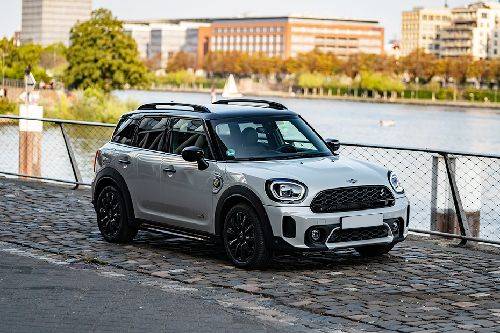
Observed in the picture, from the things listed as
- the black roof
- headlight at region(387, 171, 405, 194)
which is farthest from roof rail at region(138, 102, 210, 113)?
headlight at region(387, 171, 405, 194)

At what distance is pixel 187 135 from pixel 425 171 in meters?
5.88

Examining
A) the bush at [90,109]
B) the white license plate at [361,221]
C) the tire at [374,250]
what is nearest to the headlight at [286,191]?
the white license plate at [361,221]

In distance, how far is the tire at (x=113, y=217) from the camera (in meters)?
12.3

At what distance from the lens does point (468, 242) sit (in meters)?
13.3

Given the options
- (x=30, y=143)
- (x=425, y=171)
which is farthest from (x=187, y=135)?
(x=30, y=143)

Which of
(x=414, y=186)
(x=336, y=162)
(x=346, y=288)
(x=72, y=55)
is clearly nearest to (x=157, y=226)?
(x=336, y=162)

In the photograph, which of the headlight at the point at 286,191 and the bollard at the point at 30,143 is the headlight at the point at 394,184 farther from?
the bollard at the point at 30,143

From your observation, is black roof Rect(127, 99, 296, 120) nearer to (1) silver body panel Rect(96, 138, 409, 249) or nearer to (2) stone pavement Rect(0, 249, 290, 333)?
(1) silver body panel Rect(96, 138, 409, 249)

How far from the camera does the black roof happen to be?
11617 mm

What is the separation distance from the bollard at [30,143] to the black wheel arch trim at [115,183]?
10387 millimetres

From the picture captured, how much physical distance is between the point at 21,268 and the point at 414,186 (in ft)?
28.2

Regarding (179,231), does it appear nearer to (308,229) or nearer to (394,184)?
(308,229)

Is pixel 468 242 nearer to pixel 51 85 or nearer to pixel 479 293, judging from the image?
pixel 479 293

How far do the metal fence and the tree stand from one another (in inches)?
3364
